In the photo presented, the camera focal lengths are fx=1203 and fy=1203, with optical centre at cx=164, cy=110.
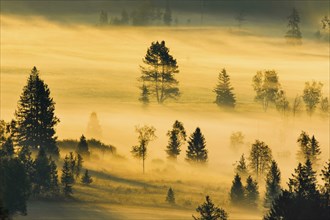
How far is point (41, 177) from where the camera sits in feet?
472

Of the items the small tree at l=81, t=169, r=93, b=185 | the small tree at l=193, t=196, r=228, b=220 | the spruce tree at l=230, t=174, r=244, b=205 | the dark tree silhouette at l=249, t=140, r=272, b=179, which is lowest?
the small tree at l=193, t=196, r=228, b=220

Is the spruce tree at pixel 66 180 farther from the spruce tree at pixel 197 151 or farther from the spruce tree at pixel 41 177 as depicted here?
the spruce tree at pixel 197 151

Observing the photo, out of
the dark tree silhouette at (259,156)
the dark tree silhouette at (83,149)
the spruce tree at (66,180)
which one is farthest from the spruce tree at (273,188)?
the dark tree silhouette at (83,149)

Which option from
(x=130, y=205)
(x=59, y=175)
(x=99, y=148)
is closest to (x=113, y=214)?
(x=130, y=205)

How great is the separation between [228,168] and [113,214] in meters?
51.6

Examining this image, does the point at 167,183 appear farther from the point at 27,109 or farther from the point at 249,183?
the point at 27,109

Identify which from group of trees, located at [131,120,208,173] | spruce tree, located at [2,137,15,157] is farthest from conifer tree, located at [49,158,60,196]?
group of trees, located at [131,120,208,173]

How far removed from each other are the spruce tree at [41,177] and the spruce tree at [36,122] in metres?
21.1

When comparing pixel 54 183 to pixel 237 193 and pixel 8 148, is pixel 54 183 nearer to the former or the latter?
pixel 8 148

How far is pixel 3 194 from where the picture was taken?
13312 centimetres

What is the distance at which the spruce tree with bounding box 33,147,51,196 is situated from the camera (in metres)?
144

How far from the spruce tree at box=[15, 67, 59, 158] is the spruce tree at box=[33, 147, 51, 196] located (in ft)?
69.4

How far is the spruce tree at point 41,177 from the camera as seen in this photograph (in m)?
144

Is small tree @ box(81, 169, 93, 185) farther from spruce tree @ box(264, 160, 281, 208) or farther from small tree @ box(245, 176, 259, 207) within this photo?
spruce tree @ box(264, 160, 281, 208)
